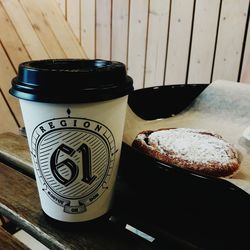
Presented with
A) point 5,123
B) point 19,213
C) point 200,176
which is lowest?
point 5,123

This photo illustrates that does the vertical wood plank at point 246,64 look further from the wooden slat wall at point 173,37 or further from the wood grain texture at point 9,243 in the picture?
the wood grain texture at point 9,243

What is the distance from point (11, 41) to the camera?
→ 5.38 ft

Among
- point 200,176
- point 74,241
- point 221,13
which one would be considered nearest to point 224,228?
point 200,176

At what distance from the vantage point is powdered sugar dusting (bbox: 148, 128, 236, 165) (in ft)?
1.78

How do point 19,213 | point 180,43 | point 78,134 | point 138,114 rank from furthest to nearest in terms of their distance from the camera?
1. point 180,43
2. point 138,114
3. point 19,213
4. point 78,134

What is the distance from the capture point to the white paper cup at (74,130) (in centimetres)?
37

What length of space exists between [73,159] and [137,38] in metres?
1.35

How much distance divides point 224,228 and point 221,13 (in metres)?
1.10

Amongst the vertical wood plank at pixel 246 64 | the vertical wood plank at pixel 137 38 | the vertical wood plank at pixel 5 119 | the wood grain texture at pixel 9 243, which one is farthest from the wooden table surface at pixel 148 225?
the vertical wood plank at pixel 137 38

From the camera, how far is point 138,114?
0.86 meters

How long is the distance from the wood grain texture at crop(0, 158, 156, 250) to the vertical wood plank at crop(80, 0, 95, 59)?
1.51 meters

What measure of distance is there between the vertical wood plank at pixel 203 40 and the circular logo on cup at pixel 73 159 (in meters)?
1.10

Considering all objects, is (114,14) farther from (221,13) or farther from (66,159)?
(66,159)

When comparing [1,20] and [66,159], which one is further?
[1,20]
